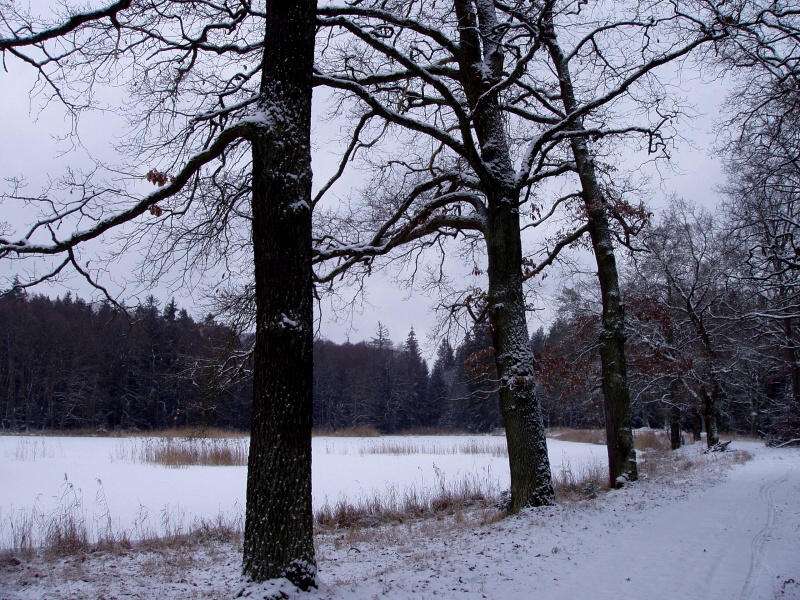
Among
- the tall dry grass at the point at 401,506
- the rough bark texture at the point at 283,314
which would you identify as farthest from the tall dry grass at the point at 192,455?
the rough bark texture at the point at 283,314

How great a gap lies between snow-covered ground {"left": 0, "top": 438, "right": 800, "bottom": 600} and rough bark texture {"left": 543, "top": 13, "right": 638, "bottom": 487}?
178 cm

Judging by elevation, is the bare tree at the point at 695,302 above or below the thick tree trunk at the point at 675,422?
above

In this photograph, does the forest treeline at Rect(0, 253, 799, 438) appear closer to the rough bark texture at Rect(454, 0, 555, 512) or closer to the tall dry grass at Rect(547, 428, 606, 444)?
the rough bark texture at Rect(454, 0, 555, 512)

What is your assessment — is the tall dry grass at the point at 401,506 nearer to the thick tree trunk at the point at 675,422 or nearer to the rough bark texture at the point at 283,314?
the rough bark texture at the point at 283,314

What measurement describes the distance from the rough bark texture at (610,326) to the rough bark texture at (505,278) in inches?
120

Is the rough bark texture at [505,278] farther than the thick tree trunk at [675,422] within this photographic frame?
No

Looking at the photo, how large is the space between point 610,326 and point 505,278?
4104 mm

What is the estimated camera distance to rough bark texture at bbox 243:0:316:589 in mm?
3834

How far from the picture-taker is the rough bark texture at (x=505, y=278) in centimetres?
672

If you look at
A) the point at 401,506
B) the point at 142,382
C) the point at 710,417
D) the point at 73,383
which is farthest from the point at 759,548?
the point at 73,383

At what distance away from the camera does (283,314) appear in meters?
4.07

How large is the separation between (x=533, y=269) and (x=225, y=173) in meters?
5.68

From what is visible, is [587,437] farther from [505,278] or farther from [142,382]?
[505,278]

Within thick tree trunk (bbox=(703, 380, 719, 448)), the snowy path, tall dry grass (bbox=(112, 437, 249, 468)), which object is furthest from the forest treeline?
the snowy path
